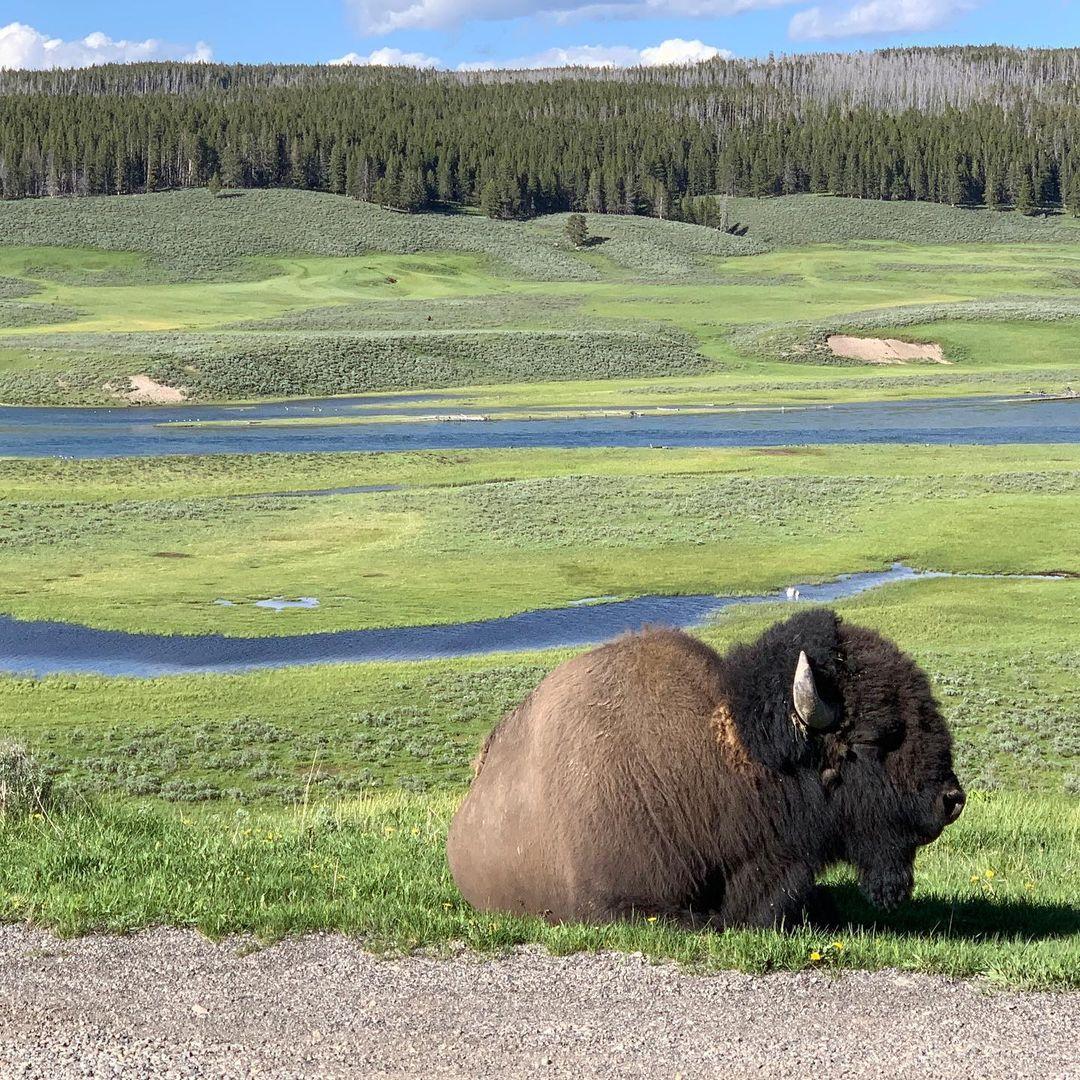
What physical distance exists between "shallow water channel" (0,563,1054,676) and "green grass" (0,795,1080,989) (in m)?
15.0

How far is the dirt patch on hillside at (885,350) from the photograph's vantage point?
8562 centimetres

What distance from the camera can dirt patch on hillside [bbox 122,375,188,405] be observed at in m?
71.7

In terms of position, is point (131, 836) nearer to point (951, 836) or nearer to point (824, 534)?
point (951, 836)

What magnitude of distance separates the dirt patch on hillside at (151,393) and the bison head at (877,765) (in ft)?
224

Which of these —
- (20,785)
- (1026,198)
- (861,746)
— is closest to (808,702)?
(861,746)

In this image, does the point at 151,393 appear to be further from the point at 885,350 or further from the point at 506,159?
the point at 506,159

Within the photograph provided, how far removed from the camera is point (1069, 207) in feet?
581

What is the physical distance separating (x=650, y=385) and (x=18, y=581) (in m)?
49.5

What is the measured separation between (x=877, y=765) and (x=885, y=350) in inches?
3289

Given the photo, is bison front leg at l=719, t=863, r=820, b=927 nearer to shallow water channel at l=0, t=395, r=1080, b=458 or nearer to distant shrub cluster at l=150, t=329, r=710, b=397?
shallow water channel at l=0, t=395, r=1080, b=458

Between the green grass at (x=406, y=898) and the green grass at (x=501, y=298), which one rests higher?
the green grass at (x=501, y=298)

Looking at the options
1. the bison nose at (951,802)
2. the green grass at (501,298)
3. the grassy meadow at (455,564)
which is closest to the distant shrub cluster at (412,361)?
the green grass at (501,298)

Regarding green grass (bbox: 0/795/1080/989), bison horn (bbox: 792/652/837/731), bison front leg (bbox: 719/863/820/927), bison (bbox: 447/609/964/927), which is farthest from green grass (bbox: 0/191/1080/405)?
bison horn (bbox: 792/652/837/731)

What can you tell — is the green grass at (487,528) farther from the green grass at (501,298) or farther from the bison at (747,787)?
the green grass at (501,298)
